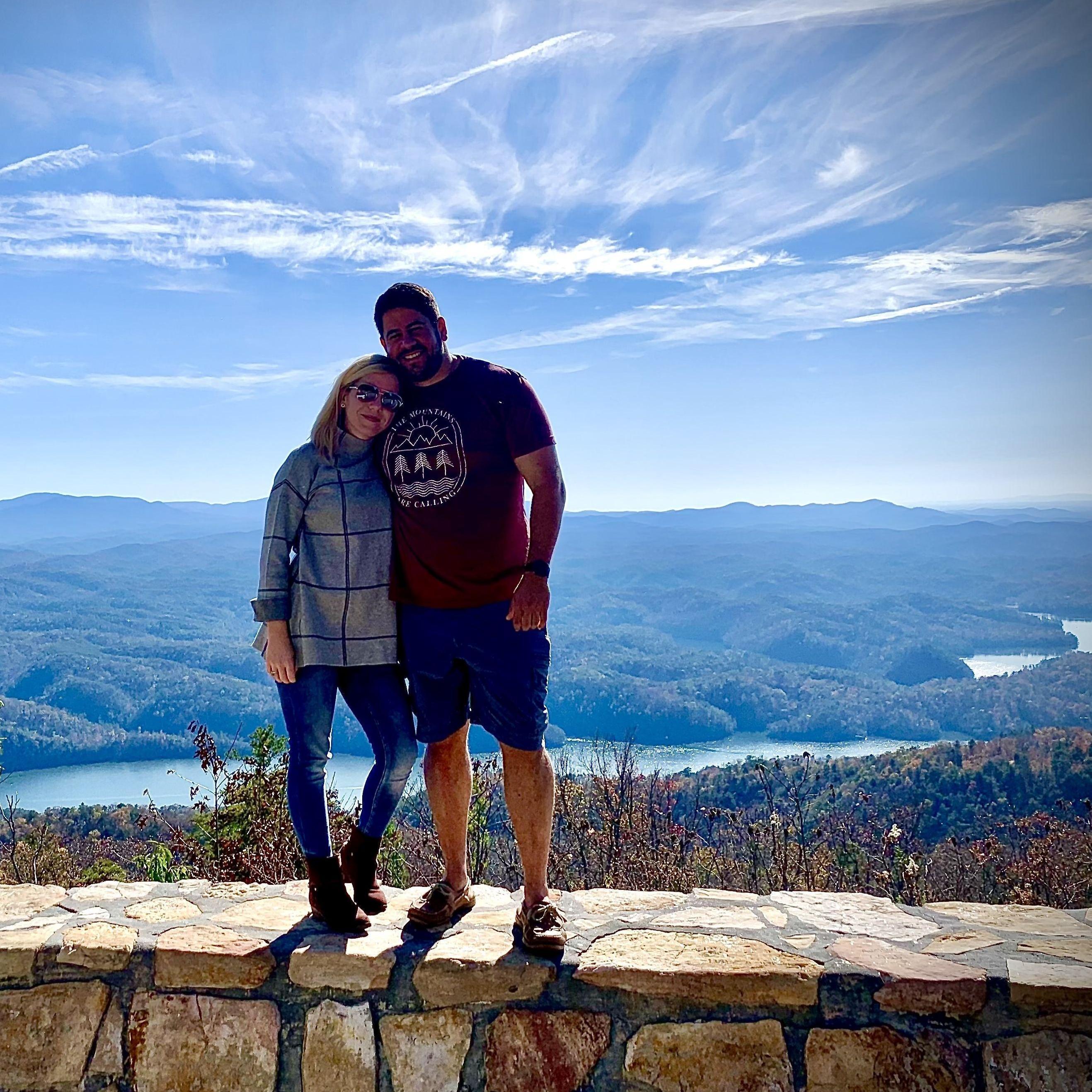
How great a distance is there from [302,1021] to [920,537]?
208m

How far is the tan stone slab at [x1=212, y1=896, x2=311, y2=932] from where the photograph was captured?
2.14 meters

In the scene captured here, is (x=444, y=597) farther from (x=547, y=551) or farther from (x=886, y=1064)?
(x=886, y=1064)

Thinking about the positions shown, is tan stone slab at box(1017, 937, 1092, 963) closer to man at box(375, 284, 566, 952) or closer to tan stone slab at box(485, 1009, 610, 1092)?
tan stone slab at box(485, 1009, 610, 1092)

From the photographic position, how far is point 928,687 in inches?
2594

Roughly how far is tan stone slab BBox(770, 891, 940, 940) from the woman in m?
1.08

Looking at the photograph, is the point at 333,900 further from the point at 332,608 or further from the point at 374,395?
the point at 374,395

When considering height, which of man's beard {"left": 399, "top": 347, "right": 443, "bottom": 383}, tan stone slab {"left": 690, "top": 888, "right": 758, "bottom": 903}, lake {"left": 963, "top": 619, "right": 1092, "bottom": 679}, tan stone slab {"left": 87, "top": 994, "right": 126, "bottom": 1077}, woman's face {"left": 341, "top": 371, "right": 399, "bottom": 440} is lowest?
lake {"left": 963, "top": 619, "right": 1092, "bottom": 679}

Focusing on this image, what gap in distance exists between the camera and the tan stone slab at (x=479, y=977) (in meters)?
1.85

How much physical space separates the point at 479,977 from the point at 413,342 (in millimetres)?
1469

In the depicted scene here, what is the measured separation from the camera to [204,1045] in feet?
6.31

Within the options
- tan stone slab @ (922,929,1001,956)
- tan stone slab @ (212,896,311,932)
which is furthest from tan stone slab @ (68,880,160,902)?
tan stone slab @ (922,929,1001,956)

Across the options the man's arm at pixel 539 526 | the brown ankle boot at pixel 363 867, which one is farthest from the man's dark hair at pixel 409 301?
the brown ankle boot at pixel 363 867

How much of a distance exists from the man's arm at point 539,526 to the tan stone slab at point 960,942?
112cm

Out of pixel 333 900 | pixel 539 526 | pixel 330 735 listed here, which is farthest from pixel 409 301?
pixel 333 900
